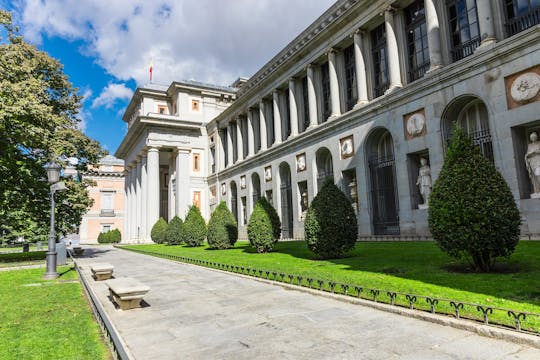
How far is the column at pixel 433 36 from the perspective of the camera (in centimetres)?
1786

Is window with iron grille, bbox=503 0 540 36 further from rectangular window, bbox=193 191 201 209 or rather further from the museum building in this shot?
rectangular window, bbox=193 191 201 209

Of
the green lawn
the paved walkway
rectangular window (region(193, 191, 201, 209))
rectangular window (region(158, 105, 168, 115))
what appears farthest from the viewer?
rectangular window (region(158, 105, 168, 115))

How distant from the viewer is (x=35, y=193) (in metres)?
20.6

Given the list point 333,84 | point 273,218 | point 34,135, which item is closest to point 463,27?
point 333,84

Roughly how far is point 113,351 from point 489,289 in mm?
6390

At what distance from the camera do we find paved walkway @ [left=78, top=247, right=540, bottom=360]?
14.2 feet

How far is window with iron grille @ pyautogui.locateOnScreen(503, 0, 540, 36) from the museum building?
0.15 ft

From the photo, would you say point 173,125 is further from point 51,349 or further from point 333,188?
point 51,349

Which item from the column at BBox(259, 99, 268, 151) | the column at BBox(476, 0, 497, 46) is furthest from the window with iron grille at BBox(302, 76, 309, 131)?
the column at BBox(476, 0, 497, 46)

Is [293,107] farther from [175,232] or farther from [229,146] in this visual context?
[175,232]

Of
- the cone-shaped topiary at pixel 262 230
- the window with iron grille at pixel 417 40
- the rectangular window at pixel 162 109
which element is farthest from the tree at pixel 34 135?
the rectangular window at pixel 162 109

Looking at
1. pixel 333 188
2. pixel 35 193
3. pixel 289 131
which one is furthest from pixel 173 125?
pixel 333 188

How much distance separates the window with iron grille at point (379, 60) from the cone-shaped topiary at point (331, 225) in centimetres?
1160

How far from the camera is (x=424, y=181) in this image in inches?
698
